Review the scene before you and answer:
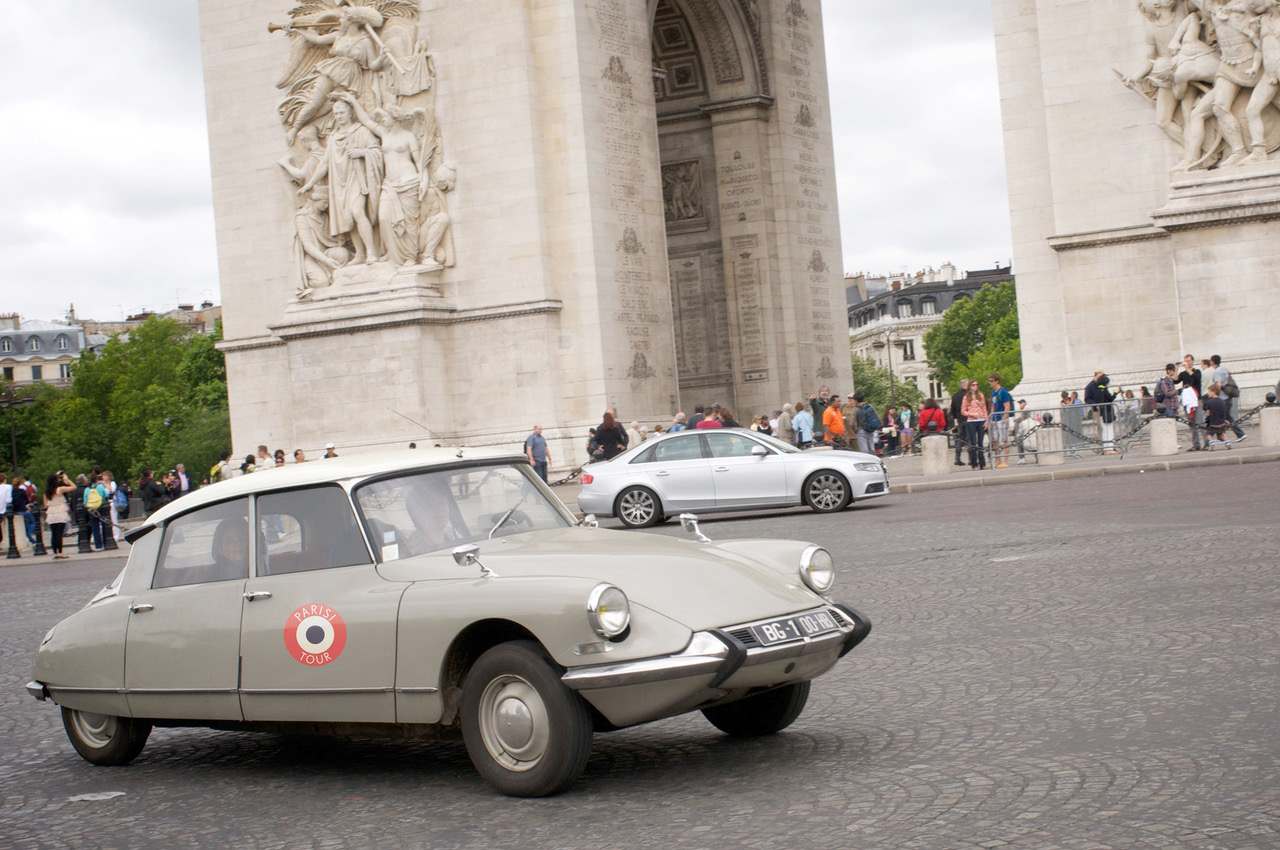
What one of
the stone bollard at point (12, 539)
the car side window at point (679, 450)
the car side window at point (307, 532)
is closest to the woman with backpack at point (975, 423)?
the car side window at point (679, 450)

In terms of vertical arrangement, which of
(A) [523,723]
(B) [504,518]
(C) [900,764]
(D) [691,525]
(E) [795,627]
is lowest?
(C) [900,764]

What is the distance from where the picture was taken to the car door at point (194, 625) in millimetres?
6496

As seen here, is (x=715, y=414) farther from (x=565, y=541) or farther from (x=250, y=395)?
(x=565, y=541)

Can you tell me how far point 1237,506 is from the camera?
552 inches

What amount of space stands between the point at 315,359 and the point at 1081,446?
45.7 feet

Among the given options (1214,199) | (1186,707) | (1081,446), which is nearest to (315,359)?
(1081,446)

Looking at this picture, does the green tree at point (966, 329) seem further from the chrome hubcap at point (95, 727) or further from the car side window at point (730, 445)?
the chrome hubcap at point (95, 727)

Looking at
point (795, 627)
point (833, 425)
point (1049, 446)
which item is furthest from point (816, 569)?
point (833, 425)

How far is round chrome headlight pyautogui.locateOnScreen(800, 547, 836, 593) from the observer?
6.31 meters

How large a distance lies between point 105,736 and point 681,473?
510 inches

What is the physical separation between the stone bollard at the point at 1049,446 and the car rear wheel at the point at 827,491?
4404 mm

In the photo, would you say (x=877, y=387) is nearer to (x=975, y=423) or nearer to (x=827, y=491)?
(x=975, y=423)

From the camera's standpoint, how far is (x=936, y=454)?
2364 centimetres

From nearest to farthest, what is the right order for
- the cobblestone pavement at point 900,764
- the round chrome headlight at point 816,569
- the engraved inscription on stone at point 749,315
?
the cobblestone pavement at point 900,764
the round chrome headlight at point 816,569
the engraved inscription on stone at point 749,315
